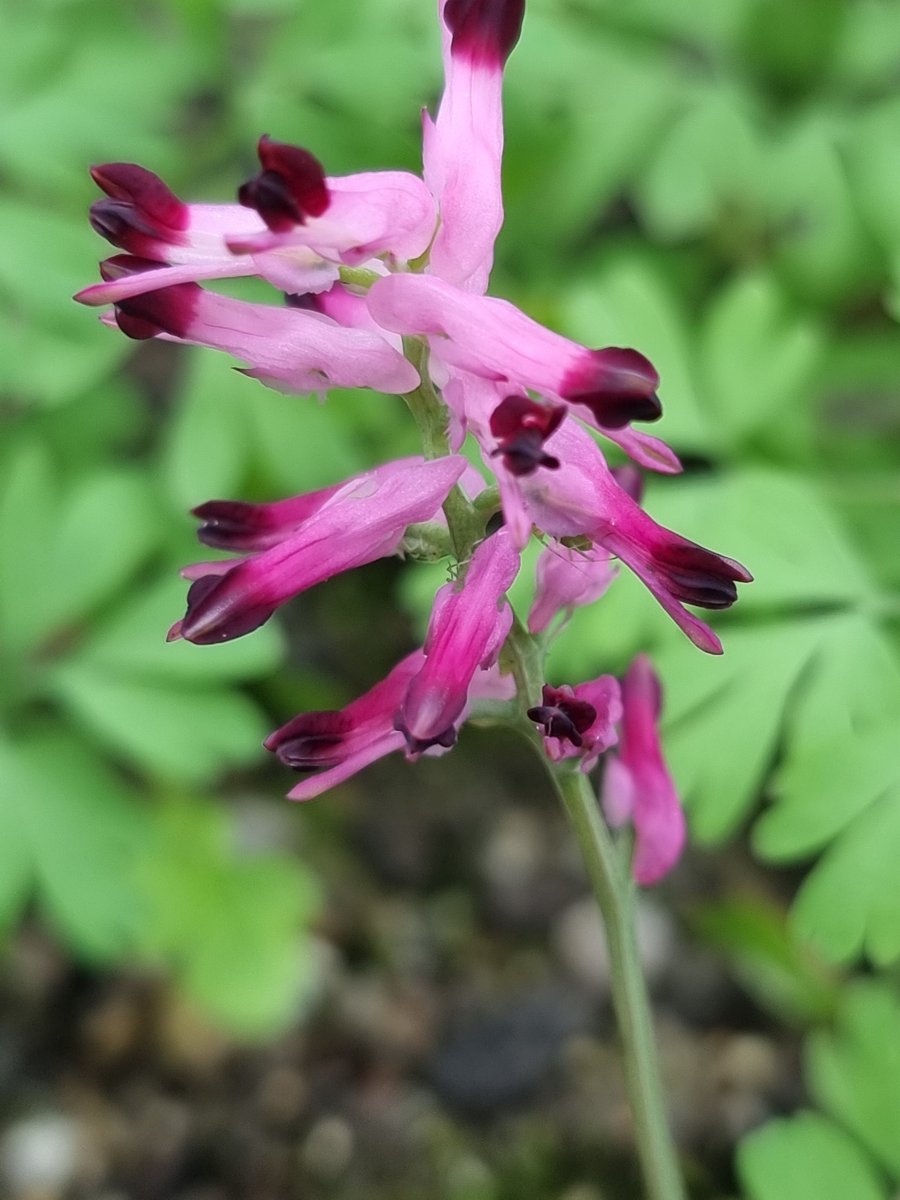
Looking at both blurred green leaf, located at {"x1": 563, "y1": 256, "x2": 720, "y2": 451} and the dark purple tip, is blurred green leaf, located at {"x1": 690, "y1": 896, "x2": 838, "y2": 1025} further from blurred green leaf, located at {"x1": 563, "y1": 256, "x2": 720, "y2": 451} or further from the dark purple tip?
A: the dark purple tip

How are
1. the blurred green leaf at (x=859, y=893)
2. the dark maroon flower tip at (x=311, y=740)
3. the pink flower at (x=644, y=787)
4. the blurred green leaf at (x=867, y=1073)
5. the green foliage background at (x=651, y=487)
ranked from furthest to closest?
the green foliage background at (x=651, y=487) < the blurred green leaf at (x=867, y=1073) < the blurred green leaf at (x=859, y=893) < the pink flower at (x=644, y=787) < the dark maroon flower tip at (x=311, y=740)

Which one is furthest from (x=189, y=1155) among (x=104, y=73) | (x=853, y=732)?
(x=104, y=73)

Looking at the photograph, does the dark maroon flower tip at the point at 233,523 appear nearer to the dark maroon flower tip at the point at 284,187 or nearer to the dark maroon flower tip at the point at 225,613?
the dark maroon flower tip at the point at 225,613

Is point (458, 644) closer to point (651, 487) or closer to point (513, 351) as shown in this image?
point (513, 351)

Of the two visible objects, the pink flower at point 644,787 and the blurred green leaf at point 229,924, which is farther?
the blurred green leaf at point 229,924

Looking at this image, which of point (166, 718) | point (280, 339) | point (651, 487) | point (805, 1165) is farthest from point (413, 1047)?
point (280, 339)

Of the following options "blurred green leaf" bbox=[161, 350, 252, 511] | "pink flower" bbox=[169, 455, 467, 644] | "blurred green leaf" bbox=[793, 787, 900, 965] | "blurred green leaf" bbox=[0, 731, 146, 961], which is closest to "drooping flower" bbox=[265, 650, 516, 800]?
"pink flower" bbox=[169, 455, 467, 644]

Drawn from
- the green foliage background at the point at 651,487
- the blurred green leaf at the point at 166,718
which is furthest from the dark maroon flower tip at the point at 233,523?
the blurred green leaf at the point at 166,718
